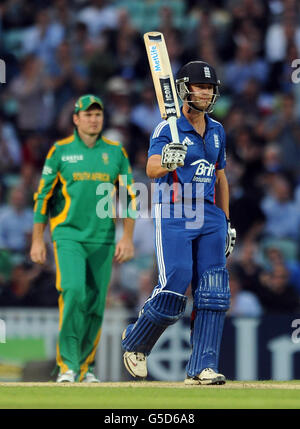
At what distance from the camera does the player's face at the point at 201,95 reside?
22.4ft

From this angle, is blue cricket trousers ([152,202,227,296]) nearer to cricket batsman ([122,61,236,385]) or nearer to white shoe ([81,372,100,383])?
cricket batsman ([122,61,236,385])

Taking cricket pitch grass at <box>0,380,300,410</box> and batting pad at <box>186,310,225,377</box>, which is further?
batting pad at <box>186,310,225,377</box>


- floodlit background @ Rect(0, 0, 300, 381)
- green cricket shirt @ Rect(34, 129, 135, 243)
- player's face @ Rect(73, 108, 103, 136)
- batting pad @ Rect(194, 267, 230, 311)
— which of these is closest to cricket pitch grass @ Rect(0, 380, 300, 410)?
batting pad @ Rect(194, 267, 230, 311)

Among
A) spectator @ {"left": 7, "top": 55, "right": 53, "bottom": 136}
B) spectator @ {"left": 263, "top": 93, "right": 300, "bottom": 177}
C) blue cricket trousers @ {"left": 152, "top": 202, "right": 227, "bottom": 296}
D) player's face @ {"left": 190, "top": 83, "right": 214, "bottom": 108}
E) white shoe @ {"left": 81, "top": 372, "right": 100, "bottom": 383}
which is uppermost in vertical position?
spectator @ {"left": 7, "top": 55, "right": 53, "bottom": 136}

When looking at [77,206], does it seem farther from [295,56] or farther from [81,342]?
[295,56]

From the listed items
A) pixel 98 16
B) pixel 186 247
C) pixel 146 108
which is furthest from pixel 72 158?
pixel 98 16

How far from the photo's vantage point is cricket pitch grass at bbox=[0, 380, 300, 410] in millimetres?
5652

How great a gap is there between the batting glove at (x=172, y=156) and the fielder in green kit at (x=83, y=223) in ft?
6.24

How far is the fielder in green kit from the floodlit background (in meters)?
1.27

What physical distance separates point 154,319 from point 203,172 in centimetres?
95

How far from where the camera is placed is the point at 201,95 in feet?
22.4

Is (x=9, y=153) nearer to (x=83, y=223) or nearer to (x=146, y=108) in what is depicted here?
(x=146, y=108)

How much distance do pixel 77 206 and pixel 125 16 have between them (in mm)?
6637

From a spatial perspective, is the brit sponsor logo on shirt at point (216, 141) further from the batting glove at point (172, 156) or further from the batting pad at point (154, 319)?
the batting pad at point (154, 319)
